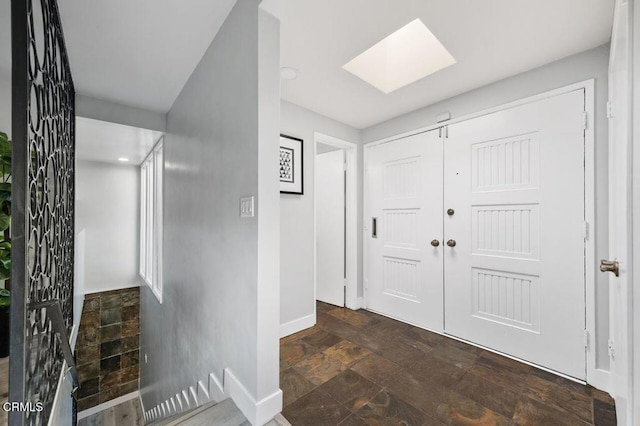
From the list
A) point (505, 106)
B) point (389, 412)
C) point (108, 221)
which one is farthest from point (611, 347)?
point (108, 221)

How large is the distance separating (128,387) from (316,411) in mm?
4453

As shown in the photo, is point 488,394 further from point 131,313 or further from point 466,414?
point 131,313

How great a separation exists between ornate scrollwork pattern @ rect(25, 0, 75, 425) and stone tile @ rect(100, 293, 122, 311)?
10.2 feet

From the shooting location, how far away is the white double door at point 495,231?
181cm

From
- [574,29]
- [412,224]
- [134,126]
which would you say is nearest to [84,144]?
[134,126]

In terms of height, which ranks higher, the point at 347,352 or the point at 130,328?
the point at 347,352

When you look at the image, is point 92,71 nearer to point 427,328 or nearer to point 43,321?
point 43,321

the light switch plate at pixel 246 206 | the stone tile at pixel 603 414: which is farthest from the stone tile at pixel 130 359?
the stone tile at pixel 603 414

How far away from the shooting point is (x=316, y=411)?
4.91 feet

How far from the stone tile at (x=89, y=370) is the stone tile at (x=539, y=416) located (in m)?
5.24

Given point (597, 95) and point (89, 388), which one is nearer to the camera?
point (597, 95)

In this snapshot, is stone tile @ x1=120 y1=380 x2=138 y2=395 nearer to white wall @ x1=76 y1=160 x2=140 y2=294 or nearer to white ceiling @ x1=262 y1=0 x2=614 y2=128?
white wall @ x1=76 y1=160 x2=140 y2=294

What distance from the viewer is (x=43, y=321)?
1048 millimetres

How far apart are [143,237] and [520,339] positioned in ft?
16.3
